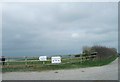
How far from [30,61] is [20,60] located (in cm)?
142

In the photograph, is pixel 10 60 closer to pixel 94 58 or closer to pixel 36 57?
pixel 36 57

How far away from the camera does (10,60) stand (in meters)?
30.9

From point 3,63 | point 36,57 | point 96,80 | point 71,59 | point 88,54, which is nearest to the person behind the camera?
point 96,80

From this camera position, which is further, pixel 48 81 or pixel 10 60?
pixel 10 60

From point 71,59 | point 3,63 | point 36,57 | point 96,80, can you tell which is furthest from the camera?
point 71,59

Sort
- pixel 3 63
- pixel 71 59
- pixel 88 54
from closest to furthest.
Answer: pixel 3 63 < pixel 71 59 < pixel 88 54

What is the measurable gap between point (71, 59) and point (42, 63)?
547 cm

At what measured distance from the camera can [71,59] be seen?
116 ft

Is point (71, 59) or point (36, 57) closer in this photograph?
point (36, 57)

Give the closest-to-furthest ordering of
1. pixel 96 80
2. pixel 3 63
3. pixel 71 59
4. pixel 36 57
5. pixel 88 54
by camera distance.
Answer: pixel 96 80 < pixel 3 63 < pixel 36 57 < pixel 71 59 < pixel 88 54

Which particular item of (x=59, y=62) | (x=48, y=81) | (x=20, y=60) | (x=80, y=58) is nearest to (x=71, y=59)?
(x=80, y=58)

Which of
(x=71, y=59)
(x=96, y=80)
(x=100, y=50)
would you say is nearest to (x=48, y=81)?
(x=96, y=80)

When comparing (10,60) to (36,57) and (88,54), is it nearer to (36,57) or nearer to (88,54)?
(36,57)

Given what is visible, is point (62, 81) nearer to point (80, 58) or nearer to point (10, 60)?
point (10, 60)
